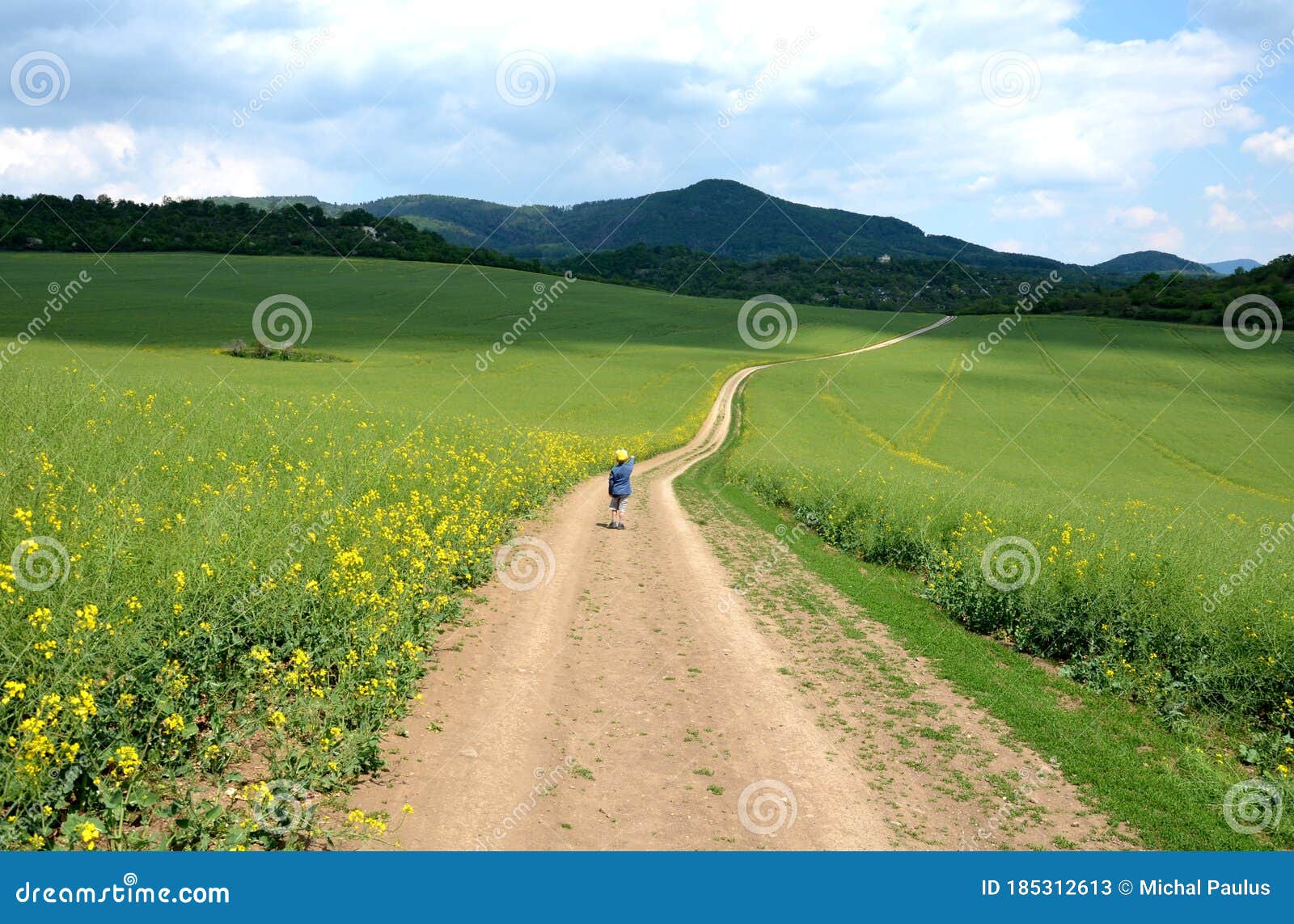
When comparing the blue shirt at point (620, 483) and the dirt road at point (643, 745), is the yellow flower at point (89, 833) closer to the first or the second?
the dirt road at point (643, 745)

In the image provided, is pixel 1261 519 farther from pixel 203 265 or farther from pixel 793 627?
pixel 203 265

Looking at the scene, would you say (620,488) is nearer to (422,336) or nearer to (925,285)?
(422,336)

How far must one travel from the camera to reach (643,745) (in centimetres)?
838

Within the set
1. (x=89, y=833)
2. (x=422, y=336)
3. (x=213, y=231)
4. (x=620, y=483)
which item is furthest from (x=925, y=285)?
(x=89, y=833)

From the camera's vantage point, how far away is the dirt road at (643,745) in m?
6.74

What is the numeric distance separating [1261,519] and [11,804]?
36.3 meters

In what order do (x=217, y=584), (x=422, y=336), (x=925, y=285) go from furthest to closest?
(x=925, y=285), (x=422, y=336), (x=217, y=584)

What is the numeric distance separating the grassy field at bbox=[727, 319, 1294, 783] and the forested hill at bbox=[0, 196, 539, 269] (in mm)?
94514

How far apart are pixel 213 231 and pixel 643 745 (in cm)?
14738

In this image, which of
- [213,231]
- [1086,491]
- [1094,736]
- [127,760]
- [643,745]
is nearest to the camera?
[127,760]

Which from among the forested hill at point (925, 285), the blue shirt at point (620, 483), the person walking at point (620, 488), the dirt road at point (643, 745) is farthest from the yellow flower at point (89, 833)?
the forested hill at point (925, 285)

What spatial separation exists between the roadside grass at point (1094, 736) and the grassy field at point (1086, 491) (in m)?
0.49

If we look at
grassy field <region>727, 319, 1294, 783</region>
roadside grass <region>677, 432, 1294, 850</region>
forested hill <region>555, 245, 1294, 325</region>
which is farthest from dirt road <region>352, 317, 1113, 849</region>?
forested hill <region>555, 245, 1294, 325</region>

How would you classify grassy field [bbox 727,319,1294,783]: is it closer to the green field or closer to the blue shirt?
the blue shirt
